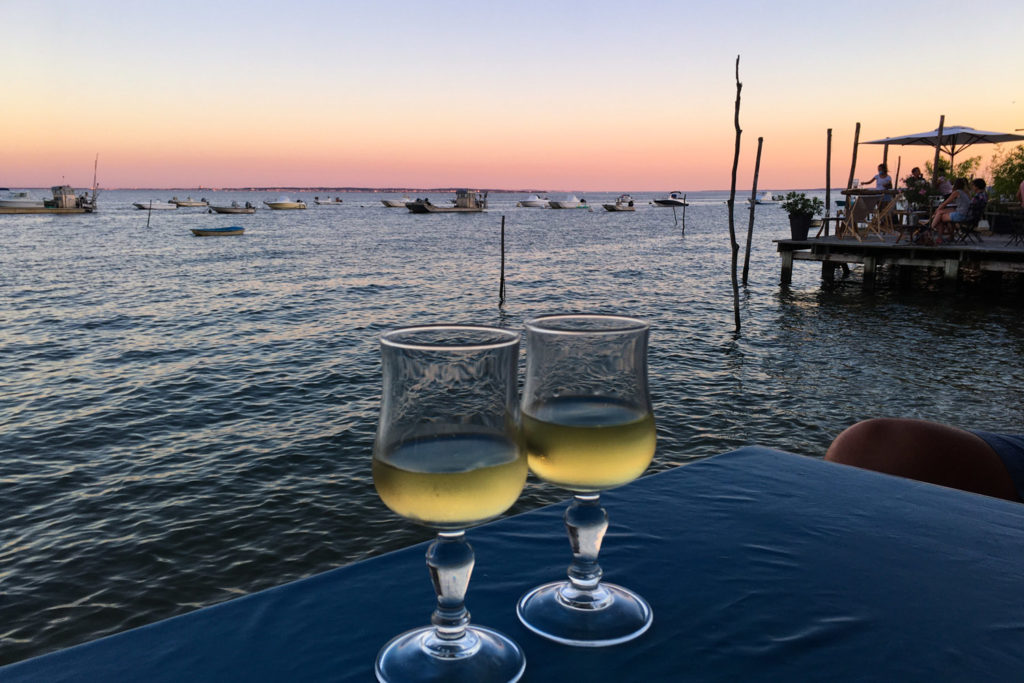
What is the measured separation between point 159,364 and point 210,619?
50.2ft

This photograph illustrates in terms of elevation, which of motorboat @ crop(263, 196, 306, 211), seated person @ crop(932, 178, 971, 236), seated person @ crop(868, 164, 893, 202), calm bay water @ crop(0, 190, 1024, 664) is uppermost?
motorboat @ crop(263, 196, 306, 211)

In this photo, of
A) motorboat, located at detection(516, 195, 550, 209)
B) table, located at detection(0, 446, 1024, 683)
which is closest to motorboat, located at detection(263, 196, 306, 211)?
motorboat, located at detection(516, 195, 550, 209)

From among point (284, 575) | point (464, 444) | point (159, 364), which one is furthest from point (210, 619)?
point (159, 364)

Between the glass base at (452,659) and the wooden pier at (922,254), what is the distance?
19619mm

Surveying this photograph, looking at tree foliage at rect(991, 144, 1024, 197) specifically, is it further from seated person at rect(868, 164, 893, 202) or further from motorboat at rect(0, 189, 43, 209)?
motorboat at rect(0, 189, 43, 209)

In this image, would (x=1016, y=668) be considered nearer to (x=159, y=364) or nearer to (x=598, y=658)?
(x=598, y=658)

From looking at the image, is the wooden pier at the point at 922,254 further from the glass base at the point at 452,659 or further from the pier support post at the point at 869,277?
the glass base at the point at 452,659

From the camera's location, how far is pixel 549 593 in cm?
114

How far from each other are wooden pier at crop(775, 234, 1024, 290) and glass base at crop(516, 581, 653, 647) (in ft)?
63.6

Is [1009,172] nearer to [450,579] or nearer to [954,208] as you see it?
[954,208]

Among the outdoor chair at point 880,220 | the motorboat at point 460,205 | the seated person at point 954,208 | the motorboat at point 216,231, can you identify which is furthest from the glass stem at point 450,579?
the motorboat at point 460,205

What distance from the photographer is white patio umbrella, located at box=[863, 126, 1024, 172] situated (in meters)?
21.5

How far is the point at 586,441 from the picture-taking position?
1.02 meters

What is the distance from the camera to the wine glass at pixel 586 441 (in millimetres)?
1021
